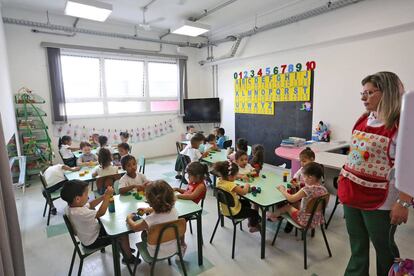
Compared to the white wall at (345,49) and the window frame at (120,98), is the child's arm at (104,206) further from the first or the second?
the window frame at (120,98)

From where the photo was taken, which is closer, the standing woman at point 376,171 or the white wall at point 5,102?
the standing woman at point 376,171

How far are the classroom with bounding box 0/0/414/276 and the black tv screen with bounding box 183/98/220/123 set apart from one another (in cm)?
4

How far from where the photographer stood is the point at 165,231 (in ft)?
5.82

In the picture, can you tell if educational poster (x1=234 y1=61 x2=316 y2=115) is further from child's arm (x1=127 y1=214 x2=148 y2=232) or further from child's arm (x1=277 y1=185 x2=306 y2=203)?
child's arm (x1=127 y1=214 x2=148 y2=232)

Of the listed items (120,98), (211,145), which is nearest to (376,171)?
(211,145)

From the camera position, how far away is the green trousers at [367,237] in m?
1.47

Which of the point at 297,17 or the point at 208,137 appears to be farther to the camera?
the point at 208,137

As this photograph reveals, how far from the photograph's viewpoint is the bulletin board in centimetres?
490

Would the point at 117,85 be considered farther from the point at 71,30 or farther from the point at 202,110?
the point at 202,110

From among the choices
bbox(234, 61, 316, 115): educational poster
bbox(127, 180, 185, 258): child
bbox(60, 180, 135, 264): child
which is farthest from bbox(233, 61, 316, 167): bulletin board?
bbox(60, 180, 135, 264): child

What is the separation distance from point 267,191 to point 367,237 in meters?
0.96

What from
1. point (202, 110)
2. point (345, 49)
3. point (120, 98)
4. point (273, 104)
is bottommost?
point (202, 110)

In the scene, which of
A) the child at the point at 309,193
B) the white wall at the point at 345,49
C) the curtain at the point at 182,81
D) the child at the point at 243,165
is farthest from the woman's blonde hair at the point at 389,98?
the curtain at the point at 182,81

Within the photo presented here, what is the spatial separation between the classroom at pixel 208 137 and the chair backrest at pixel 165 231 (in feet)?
0.04
